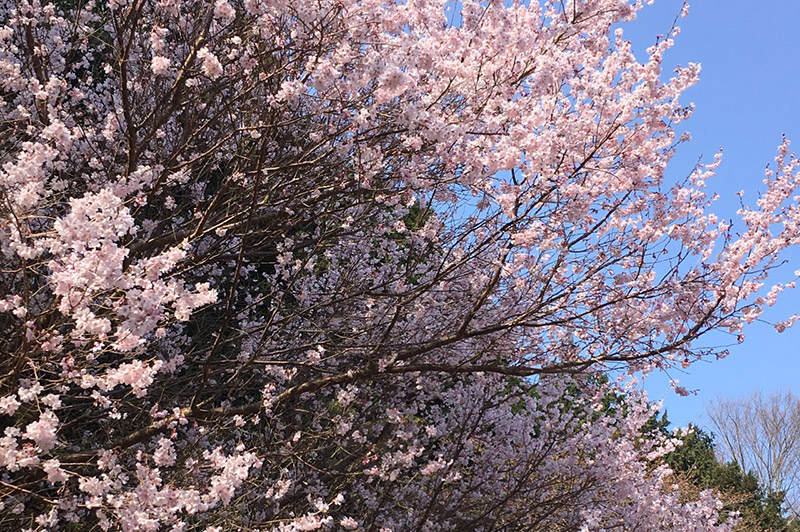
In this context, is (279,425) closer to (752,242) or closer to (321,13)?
(321,13)

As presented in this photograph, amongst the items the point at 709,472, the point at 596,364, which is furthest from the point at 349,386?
the point at 709,472

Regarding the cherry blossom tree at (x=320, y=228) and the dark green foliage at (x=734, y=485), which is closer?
the cherry blossom tree at (x=320, y=228)

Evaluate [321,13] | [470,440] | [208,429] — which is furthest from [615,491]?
[321,13]

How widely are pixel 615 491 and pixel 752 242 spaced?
4128mm

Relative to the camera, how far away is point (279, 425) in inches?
283

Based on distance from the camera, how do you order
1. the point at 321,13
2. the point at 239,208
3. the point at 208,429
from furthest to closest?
the point at 239,208
the point at 208,429
the point at 321,13

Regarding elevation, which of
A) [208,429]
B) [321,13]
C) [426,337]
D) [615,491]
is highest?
[321,13]

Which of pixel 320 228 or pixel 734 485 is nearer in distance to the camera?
pixel 320 228

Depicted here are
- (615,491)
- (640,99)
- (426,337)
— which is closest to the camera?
(640,99)

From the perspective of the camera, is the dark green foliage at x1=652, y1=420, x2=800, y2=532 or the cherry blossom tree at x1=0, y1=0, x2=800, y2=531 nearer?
the cherry blossom tree at x1=0, y1=0, x2=800, y2=531

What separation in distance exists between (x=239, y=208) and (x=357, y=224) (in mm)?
1176

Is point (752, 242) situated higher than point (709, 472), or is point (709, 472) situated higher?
point (709, 472)

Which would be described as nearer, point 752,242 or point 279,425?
point 752,242

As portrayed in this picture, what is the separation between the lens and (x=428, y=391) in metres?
8.45
